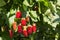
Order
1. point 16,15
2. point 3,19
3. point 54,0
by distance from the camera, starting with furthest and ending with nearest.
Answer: point 54,0
point 3,19
point 16,15

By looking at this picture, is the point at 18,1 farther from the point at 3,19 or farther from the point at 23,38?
the point at 23,38

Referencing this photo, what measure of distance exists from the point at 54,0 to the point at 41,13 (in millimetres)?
194

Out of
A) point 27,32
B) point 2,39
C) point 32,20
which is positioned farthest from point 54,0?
point 2,39

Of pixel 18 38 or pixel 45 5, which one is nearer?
pixel 45 5

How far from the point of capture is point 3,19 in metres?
1.61

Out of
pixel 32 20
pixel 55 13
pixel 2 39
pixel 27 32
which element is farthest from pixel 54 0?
pixel 2 39

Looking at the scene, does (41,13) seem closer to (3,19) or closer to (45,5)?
(45,5)

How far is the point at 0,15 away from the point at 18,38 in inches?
9.4

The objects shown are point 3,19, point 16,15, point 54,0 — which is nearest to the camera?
point 16,15

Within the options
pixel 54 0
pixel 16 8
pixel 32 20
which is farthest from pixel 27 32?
pixel 54 0

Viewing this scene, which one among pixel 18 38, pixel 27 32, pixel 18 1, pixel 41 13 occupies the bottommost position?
pixel 18 38

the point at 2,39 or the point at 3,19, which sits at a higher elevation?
the point at 3,19

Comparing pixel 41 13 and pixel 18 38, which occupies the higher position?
pixel 41 13

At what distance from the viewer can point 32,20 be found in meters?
1.56
